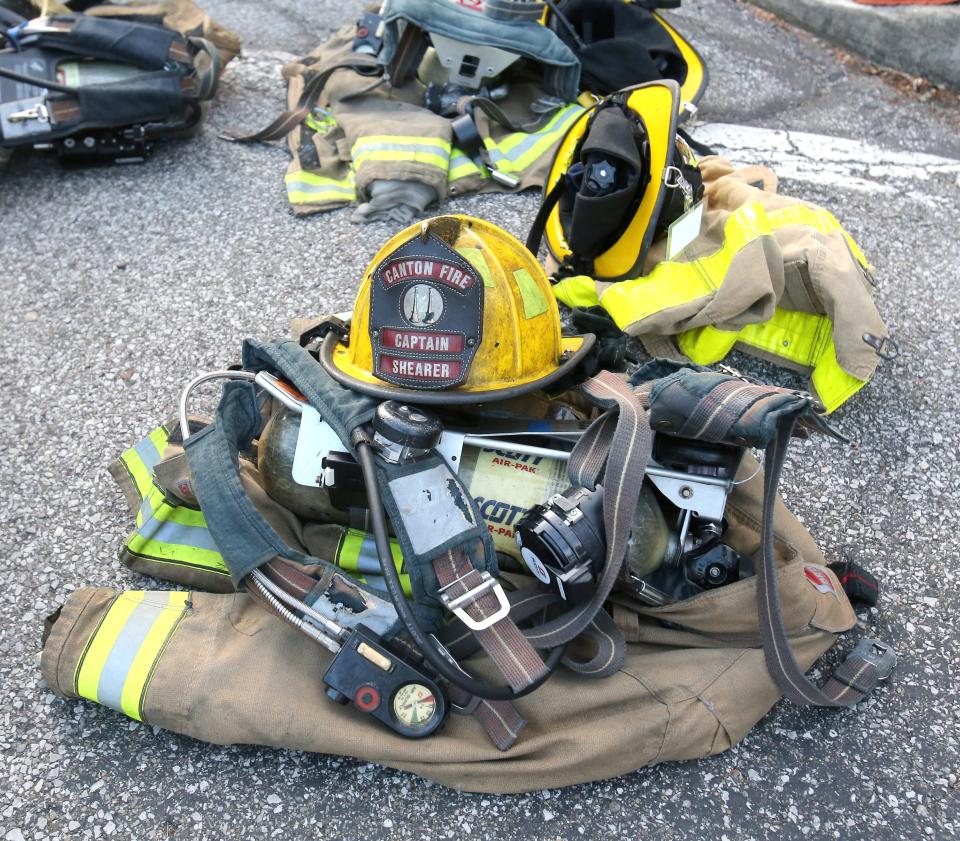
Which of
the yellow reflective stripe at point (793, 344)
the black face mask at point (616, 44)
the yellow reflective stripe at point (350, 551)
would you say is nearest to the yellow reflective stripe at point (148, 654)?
the yellow reflective stripe at point (350, 551)

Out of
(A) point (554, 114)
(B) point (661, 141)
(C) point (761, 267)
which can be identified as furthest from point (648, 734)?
(A) point (554, 114)

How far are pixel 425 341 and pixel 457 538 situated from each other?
1.80 ft

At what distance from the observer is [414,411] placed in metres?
2.35

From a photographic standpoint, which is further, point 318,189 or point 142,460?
point 318,189

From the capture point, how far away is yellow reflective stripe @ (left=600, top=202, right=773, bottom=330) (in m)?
3.30

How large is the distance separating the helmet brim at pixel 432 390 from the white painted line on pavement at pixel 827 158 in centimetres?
293

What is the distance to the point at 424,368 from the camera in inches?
95.0

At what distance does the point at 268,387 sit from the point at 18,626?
1.00 meters

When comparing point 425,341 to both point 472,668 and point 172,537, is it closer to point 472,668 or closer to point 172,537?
point 472,668

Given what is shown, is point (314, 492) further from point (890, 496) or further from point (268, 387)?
point (890, 496)

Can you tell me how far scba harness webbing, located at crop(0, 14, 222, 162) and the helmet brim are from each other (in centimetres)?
255

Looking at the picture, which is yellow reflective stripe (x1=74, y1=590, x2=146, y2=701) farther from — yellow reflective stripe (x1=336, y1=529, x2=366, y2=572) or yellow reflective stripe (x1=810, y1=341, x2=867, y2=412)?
yellow reflective stripe (x1=810, y1=341, x2=867, y2=412)

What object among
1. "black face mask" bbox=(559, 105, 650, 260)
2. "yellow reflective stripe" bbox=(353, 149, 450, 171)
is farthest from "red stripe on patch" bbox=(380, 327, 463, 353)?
"yellow reflective stripe" bbox=(353, 149, 450, 171)

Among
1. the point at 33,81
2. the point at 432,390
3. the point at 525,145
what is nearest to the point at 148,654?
the point at 432,390
